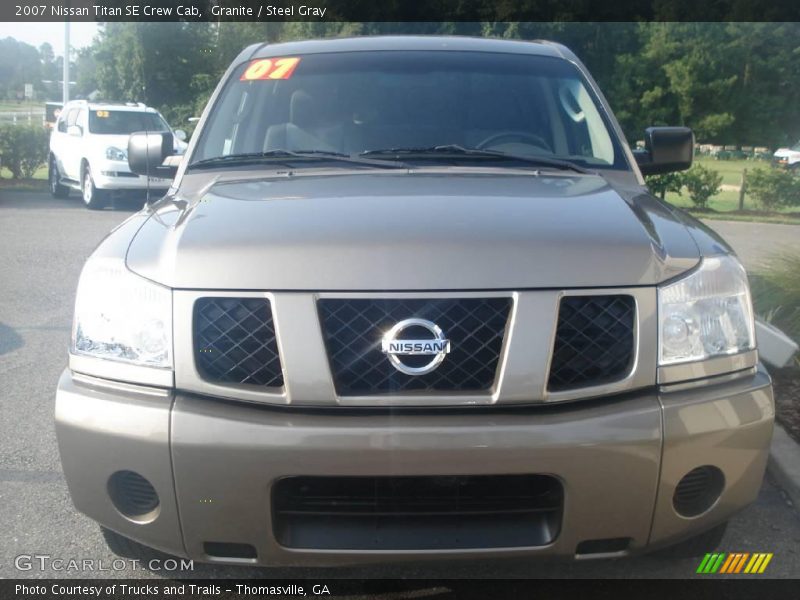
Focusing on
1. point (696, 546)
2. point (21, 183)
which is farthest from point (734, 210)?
point (696, 546)

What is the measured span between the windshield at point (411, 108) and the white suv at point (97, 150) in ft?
40.8

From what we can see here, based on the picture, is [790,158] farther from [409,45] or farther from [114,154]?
[409,45]

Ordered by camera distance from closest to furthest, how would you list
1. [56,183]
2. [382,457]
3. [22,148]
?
[382,457]
[56,183]
[22,148]

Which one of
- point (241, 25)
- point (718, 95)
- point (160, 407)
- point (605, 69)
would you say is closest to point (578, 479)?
point (160, 407)

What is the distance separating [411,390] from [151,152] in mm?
2376

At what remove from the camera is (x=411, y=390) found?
2.57 meters

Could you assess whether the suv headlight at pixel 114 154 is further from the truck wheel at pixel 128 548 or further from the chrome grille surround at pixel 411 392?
the chrome grille surround at pixel 411 392

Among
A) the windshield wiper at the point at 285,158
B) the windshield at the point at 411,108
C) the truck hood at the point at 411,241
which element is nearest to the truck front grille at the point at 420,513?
the truck hood at the point at 411,241

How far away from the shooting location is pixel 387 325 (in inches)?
101

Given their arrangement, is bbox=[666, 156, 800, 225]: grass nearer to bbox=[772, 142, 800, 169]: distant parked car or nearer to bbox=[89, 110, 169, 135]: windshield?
bbox=[772, 142, 800, 169]: distant parked car

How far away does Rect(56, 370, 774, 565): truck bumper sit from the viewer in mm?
2475

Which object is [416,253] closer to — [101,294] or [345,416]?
[345,416]

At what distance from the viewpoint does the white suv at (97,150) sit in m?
16.8

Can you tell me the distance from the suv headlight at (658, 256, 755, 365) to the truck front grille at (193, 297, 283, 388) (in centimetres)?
111
